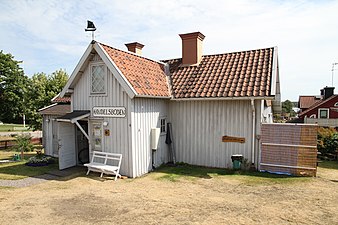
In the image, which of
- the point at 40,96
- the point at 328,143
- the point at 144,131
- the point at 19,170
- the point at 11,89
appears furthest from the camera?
the point at 11,89

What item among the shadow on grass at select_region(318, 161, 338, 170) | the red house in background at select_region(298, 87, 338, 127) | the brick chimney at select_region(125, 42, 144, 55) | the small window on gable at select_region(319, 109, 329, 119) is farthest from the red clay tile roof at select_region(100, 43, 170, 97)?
the small window on gable at select_region(319, 109, 329, 119)

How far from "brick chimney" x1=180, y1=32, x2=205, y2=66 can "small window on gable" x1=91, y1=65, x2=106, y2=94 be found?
547 cm

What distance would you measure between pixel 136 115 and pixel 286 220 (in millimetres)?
6636

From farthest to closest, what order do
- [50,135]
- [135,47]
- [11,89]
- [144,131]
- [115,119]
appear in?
[11,89], [135,47], [50,135], [144,131], [115,119]

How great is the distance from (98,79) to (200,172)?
6.42m

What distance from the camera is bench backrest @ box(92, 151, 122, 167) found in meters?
10.3

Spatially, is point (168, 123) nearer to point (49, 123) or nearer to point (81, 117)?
point (81, 117)

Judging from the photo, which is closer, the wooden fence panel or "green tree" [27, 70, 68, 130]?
the wooden fence panel

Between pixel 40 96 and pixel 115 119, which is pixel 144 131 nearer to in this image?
pixel 115 119

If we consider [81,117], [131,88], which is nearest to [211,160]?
[131,88]

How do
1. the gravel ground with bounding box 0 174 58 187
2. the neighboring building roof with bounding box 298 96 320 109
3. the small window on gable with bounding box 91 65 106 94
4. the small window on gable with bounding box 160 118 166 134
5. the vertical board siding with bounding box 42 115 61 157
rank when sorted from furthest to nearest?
the neighboring building roof with bounding box 298 96 320 109 < the vertical board siding with bounding box 42 115 61 157 < the small window on gable with bounding box 160 118 166 134 < the small window on gable with bounding box 91 65 106 94 < the gravel ground with bounding box 0 174 58 187

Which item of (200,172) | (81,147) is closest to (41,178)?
(81,147)

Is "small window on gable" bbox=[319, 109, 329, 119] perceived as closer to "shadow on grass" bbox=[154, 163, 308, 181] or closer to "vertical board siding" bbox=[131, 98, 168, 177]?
"shadow on grass" bbox=[154, 163, 308, 181]

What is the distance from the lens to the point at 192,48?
1399cm
